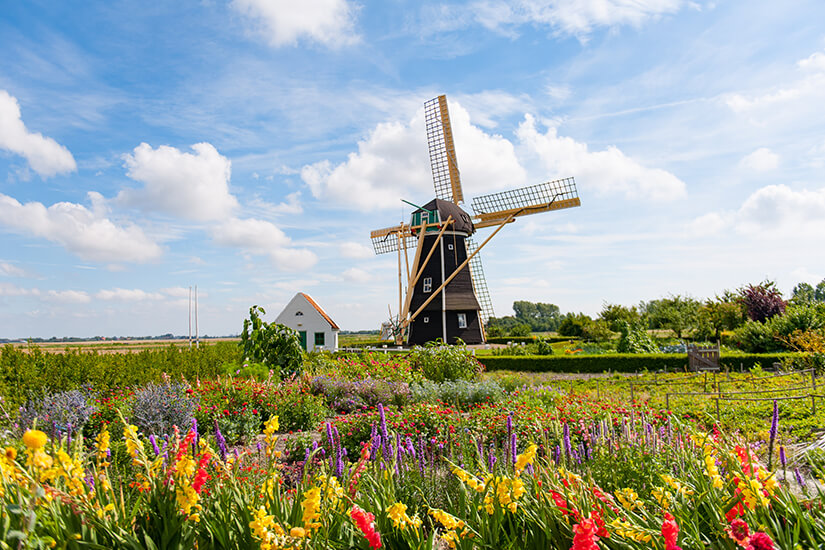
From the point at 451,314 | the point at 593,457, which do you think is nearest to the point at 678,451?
the point at 593,457

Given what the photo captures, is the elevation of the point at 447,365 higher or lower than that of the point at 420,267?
lower

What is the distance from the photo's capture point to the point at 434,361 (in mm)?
12156

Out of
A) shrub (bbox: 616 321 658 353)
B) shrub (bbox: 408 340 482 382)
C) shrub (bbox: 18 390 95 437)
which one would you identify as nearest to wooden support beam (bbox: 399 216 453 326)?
shrub (bbox: 616 321 658 353)

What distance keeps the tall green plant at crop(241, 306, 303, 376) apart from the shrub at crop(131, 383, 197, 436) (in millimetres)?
4046

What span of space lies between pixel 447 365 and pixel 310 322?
13553 millimetres

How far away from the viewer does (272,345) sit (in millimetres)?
11453

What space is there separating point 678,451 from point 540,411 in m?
2.65

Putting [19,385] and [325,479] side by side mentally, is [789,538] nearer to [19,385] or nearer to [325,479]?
[325,479]

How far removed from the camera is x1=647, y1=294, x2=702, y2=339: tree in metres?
28.2

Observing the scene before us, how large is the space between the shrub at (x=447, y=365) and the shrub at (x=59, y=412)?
6.97 meters

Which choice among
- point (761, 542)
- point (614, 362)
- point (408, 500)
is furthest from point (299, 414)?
point (614, 362)

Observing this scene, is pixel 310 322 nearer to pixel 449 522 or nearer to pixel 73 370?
pixel 73 370

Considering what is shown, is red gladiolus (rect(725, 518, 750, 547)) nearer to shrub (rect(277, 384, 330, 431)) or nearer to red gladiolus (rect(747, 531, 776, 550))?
red gladiolus (rect(747, 531, 776, 550))

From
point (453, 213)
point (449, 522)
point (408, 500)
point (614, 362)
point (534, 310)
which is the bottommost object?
point (614, 362)
